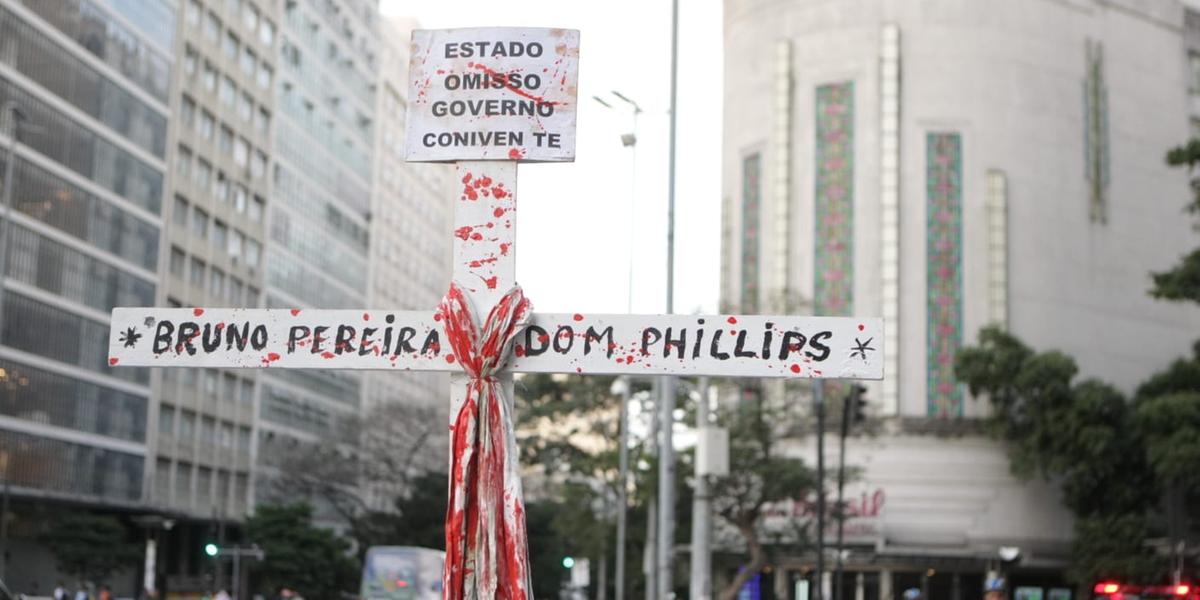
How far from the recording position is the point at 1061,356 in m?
64.1

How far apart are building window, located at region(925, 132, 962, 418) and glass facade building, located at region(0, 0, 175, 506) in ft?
99.2

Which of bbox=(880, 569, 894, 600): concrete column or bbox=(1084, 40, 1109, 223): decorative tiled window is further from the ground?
bbox=(1084, 40, 1109, 223): decorative tiled window

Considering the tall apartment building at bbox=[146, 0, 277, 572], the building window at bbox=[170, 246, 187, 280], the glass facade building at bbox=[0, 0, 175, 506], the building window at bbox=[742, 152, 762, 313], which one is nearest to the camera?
the glass facade building at bbox=[0, 0, 175, 506]

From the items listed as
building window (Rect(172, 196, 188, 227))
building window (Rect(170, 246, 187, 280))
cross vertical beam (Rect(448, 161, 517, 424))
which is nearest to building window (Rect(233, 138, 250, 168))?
building window (Rect(172, 196, 188, 227))

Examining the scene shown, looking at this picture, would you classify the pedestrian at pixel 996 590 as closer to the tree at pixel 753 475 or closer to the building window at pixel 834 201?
the tree at pixel 753 475

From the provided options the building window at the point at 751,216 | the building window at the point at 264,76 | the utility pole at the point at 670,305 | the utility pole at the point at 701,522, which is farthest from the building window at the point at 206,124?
the utility pole at the point at 670,305

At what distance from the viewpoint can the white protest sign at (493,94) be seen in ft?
30.9

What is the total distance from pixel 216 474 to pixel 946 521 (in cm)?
3429

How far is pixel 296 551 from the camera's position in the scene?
222 ft

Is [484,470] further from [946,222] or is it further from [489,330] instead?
[946,222]

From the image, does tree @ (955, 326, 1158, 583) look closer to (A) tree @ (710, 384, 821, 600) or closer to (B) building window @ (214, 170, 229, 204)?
(A) tree @ (710, 384, 821, 600)

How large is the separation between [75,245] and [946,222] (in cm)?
3196

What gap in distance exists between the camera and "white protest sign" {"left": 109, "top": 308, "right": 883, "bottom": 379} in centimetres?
915

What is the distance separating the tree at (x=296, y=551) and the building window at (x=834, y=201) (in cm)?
2084
